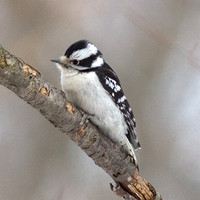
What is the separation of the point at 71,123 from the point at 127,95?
1121mm

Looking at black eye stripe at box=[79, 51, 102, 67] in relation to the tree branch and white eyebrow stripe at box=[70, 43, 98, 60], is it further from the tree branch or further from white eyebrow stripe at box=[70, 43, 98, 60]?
the tree branch

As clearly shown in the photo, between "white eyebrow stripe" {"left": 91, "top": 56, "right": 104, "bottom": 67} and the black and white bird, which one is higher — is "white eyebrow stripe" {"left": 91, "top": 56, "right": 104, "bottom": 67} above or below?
above

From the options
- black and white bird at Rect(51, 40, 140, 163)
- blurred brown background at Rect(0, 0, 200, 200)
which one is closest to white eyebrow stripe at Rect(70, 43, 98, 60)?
black and white bird at Rect(51, 40, 140, 163)

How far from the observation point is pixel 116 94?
2.23 metres

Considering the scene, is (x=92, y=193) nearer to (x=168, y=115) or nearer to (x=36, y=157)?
(x=36, y=157)

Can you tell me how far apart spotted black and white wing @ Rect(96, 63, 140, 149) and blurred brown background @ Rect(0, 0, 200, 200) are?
1.99ft

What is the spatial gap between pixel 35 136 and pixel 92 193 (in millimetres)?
497

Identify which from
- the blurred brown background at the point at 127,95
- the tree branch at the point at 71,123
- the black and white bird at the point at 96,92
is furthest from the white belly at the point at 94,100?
the blurred brown background at the point at 127,95

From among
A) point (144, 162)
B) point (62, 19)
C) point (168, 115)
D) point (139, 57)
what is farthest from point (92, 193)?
point (62, 19)

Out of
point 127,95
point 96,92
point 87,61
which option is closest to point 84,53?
point 87,61

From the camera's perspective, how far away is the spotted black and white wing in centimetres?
218

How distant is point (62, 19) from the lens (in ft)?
9.16

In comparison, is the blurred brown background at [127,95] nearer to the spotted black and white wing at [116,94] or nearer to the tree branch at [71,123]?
the spotted black and white wing at [116,94]

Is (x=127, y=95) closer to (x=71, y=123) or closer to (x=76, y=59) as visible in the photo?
(x=76, y=59)
